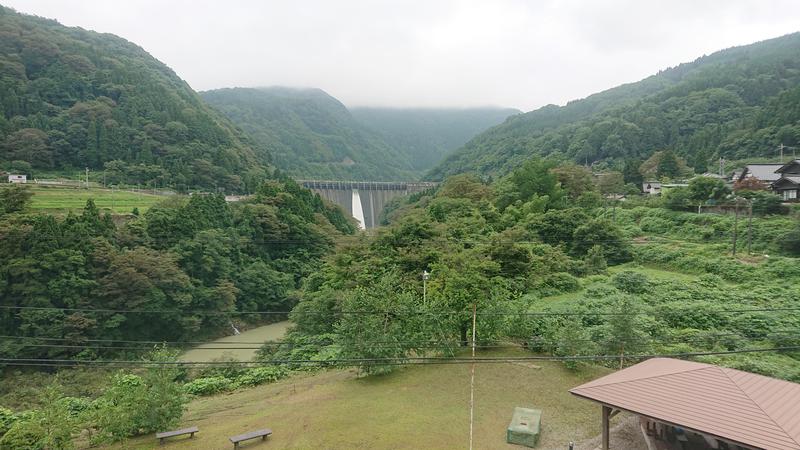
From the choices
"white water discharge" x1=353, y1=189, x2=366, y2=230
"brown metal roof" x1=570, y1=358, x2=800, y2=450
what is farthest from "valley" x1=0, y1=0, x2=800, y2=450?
"white water discharge" x1=353, y1=189, x2=366, y2=230

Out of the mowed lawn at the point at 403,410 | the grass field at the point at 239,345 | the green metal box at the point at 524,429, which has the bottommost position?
the grass field at the point at 239,345

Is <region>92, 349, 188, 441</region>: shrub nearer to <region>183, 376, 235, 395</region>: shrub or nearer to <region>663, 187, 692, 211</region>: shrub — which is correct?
<region>183, 376, 235, 395</region>: shrub

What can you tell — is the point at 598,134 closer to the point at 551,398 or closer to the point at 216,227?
the point at 216,227

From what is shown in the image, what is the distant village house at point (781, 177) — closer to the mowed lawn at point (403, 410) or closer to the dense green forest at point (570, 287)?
the dense green forest at point (570, 287)

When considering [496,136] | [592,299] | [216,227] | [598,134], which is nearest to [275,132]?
[496,136]

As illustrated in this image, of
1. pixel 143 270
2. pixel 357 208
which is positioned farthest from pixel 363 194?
pixel 143 270

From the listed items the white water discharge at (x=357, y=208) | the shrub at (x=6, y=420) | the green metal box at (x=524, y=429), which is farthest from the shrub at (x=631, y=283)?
the white water discharge at (x=357, y=208)

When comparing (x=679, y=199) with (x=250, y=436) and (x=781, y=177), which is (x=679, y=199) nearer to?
(x=781, y=177)
